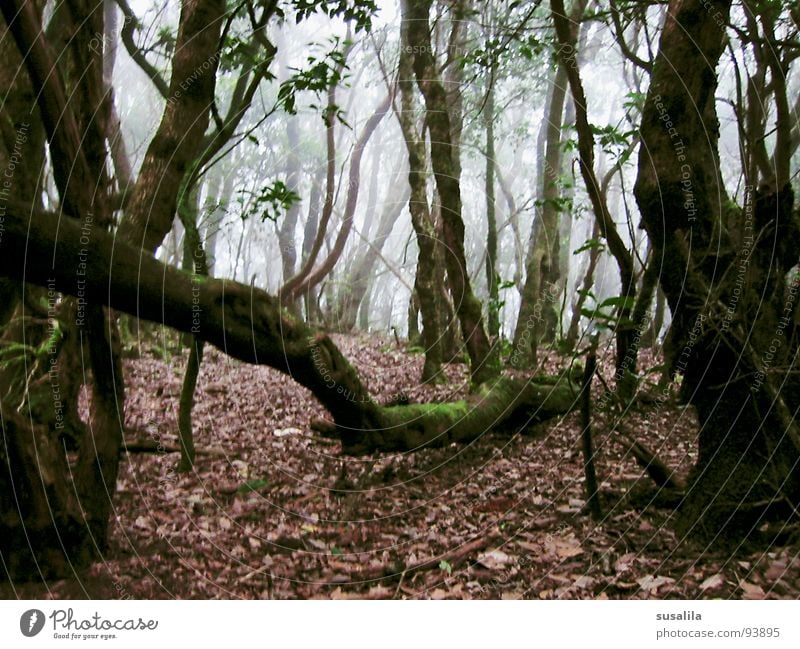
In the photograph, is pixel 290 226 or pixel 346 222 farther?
pixel 346 222

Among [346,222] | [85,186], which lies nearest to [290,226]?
[346,222]

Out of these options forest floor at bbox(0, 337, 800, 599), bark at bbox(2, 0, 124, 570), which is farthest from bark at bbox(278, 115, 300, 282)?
bark at bbox(2, 0, 124, 570)

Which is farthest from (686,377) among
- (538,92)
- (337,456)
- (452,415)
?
(538,92)

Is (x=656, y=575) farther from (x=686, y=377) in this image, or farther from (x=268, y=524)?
(x=268, y=524)

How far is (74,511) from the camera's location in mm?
2539

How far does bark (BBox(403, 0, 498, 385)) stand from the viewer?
4.37 metres

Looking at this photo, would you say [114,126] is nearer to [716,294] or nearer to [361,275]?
[361,275]

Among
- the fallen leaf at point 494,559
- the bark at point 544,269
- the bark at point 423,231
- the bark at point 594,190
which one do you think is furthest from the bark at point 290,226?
the bark at point 544,269

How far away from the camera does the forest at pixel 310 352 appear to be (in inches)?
97.4

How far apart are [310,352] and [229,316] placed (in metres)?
0.47
